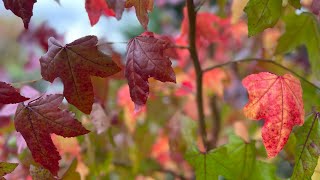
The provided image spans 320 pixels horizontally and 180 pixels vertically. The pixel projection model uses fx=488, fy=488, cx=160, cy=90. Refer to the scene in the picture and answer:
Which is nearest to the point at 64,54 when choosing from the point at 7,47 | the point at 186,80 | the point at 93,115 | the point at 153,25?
the point at 93,115

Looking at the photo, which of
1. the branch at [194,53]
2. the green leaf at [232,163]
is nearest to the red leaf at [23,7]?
the branch at [194,53]

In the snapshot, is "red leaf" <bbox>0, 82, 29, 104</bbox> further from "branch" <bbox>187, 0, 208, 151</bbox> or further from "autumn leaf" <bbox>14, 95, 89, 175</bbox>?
"branch" <bbox>187, 0, 208, 151</bbox>

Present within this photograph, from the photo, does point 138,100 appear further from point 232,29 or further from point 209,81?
point 232,29

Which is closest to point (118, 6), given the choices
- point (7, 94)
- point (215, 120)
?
point (7, 94)

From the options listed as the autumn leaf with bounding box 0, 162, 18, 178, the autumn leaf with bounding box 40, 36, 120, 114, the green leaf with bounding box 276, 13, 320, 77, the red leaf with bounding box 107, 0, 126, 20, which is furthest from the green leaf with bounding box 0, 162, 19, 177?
the green leaf with bounding box 276, 13, 320, 77

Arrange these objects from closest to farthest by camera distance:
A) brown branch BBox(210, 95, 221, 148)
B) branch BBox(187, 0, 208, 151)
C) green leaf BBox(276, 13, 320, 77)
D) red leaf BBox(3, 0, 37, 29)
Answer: red leaf BBox(3, 0, 37, 29) < branch BBox(187, 0, 208, 151) < green leaf BBox(276, 13, 320, 77) < brown branch BBox(210, 95, 221, 148)

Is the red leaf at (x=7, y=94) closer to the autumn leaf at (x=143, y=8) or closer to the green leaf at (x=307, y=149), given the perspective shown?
the autumn leaf at (x=143, y=8)
